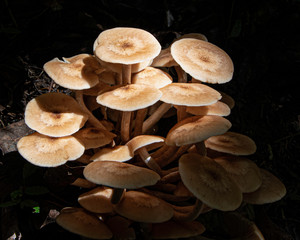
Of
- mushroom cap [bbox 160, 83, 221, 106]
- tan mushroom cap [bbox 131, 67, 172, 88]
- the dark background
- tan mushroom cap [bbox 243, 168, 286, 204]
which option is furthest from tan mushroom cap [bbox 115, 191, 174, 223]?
the dark background

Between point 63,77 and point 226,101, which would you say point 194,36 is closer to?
point 226,101

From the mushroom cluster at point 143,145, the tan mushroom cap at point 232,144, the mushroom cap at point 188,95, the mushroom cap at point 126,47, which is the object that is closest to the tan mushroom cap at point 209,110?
the mushroom cluster at point 143,145

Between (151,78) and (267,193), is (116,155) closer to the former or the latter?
(151,78)

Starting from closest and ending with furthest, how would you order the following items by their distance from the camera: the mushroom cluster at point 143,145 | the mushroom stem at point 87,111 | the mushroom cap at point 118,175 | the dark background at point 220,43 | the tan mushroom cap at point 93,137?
the mushroom cap at point 118,175
the mushroom cluster at point 143,145
the tan mushroom cap at point 93,137
the mushroom stem at point 87,111
the dark background at point 220,43

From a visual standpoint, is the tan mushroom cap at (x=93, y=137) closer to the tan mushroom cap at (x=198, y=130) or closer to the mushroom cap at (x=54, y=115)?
the mushroom cap at (x=54, y=115)

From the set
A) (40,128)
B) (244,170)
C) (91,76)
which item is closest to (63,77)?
(91,76)

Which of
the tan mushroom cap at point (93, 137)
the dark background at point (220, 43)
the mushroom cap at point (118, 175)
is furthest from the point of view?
the dark background at point (220, 43)

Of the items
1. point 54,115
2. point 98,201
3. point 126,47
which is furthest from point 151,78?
point 98,201
